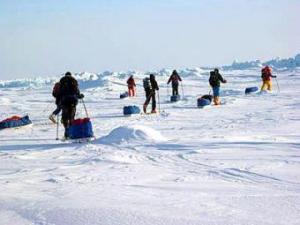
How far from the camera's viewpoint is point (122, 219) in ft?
15.6

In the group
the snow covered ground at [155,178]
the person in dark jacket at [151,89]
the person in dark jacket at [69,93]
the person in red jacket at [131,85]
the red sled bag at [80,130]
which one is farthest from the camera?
the person in red jacket at [131,85]

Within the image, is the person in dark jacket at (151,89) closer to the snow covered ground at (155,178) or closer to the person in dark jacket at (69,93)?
the snow covered ground at (155,178)

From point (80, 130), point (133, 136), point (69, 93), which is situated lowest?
point (133, 136)

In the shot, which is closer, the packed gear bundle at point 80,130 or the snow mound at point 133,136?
the snow mound at point 133,136

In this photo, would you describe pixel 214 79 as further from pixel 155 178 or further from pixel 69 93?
pixel 155 178

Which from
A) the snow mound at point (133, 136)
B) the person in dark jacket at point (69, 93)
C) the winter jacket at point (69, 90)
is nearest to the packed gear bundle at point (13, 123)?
the person in dark jacket at point (69, 93)

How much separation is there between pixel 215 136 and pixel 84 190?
515 cm

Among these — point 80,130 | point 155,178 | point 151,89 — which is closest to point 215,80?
point 151,89

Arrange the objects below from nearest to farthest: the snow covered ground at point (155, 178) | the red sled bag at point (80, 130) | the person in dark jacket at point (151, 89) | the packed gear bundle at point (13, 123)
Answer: the snow covered ground at point (155, 178) < the red sled bag at point (80, 130) < the packed gear bundle at point (13, 123) < the person in dark jacket at point (151, 89)

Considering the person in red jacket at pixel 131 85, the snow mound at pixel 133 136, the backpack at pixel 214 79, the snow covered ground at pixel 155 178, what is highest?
the backpack at pixel 214 79

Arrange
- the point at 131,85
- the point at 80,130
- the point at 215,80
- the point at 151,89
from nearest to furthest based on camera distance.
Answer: the point at 80,130 → the point at 151,89 → the point at 215,80 → the point at 131,85

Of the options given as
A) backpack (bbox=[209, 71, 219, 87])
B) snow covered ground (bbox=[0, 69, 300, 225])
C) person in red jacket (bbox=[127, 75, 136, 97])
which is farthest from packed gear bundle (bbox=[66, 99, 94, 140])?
person in red jacket (bbox=[127, 75, 136, 97])

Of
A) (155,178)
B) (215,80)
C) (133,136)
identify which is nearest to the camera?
(155,178)

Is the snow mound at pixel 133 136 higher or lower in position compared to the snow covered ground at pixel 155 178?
higher
